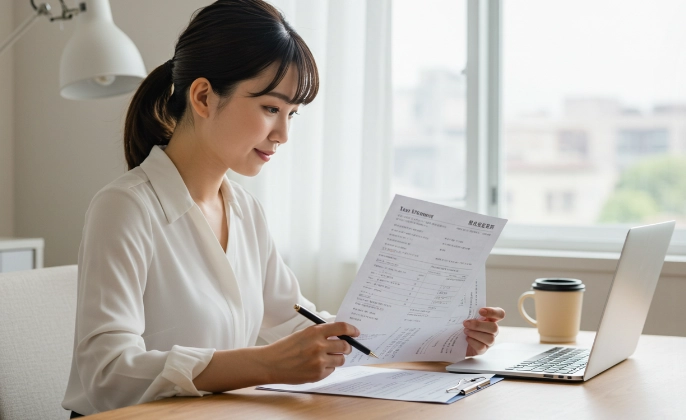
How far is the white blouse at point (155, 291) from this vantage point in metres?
1.03

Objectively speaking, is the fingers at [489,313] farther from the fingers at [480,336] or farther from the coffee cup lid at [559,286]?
the coffee cup lid at [559,286]

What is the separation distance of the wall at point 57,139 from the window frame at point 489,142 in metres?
1.21

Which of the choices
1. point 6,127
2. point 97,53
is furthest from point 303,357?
point 6,127

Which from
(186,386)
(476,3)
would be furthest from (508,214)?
(186,386)

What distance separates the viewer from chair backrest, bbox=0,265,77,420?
4.18ft

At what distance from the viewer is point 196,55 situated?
4.34 ft

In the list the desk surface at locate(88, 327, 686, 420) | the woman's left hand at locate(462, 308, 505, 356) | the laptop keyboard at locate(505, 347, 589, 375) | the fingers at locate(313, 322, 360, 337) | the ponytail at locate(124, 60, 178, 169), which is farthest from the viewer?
the ponytail at locate(124, 60, 178, 169)

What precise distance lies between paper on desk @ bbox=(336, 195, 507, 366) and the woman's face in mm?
383

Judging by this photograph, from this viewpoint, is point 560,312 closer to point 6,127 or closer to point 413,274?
point 413,274

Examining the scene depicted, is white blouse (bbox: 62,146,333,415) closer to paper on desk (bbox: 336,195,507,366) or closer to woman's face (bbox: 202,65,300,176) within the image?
woman's face (bbox: 202,65,300,176)

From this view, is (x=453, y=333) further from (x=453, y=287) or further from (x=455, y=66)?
(x=455, y=66)

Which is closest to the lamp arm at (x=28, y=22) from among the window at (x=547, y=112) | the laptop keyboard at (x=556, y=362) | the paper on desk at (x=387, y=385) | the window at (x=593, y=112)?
the window at (x=547, y=112)

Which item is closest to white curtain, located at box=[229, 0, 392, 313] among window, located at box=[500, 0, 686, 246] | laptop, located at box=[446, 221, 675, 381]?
window, located at box=[500, 0, 686, 246]

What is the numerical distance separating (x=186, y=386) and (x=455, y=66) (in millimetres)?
1904
